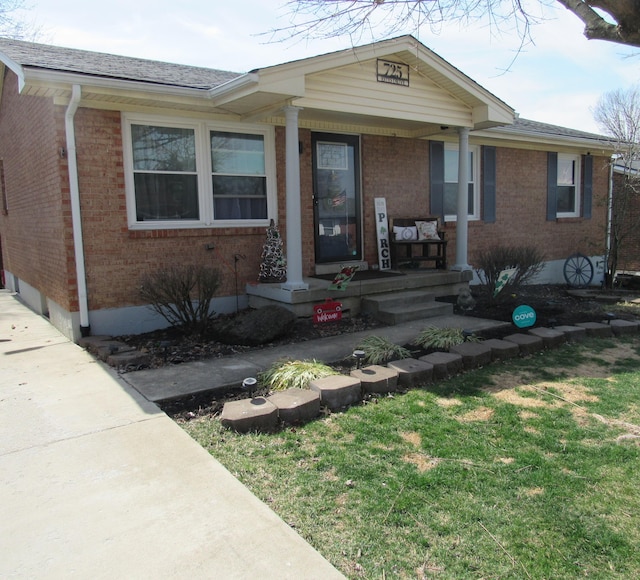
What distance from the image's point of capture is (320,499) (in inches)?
113

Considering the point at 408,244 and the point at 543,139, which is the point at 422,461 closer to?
the point at 408,244

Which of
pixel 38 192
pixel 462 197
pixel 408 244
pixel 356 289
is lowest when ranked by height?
pixel 356 289

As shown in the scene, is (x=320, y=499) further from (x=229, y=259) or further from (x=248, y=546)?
(x=229, y=259)

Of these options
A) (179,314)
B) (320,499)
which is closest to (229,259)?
(179,314)

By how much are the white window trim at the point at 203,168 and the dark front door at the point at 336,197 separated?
0.94 meters

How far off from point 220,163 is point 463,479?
590 centimetres

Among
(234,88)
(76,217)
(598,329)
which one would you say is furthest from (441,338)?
(76,217)

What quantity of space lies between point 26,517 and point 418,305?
236 inches

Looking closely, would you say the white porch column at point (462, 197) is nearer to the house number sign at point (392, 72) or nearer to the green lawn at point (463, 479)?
the house number sign at point (392, 72)

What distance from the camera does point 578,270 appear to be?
41.0 ft

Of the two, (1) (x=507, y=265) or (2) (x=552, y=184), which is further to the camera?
(2) (x=552, y=184)

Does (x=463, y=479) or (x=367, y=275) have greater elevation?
(x=367, y=275)

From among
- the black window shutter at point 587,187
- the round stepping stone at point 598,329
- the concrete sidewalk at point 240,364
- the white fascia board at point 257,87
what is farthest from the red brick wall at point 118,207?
the round stepping stone at point 598,329

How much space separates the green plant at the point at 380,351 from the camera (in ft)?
17.8
